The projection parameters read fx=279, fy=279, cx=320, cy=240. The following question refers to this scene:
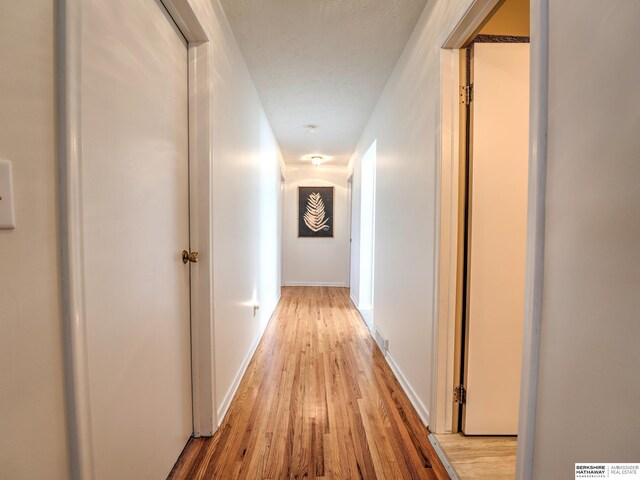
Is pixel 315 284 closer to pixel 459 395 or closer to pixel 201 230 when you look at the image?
pixel 459 395

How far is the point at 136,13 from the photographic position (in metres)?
0.96

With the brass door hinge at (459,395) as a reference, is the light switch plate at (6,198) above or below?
above

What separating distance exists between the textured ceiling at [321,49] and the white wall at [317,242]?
2398 mm

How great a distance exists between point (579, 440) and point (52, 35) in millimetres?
1610

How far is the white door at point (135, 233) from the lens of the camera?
770 mm

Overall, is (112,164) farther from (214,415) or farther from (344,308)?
(344,308)

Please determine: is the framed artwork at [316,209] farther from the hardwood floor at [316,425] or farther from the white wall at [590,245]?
the white wall at [590,245]

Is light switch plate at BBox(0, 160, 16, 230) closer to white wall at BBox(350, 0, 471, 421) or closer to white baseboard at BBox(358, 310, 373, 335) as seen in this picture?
white wall at BBox(350, 0, 471, 421)

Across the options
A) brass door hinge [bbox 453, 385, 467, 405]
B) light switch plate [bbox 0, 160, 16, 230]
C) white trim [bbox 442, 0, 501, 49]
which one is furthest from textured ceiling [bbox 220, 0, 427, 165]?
brass door hinge [bbox 453, 385, 467, 405]

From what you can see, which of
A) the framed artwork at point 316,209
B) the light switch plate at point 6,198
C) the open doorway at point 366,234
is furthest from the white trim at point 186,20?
the framed artwork at point 316,209

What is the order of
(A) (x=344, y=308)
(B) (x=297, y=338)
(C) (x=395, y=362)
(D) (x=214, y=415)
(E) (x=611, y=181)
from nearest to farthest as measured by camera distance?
(E) (x=611, y=181)
(D) (x=214, y=415)
(C) (x=395, y=362)
(B) (x=297, y=338)
(A) (x=344, y=308)

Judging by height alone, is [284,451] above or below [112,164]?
below

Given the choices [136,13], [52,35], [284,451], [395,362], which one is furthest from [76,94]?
[395,362]

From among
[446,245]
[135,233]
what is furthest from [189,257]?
[446,245]
